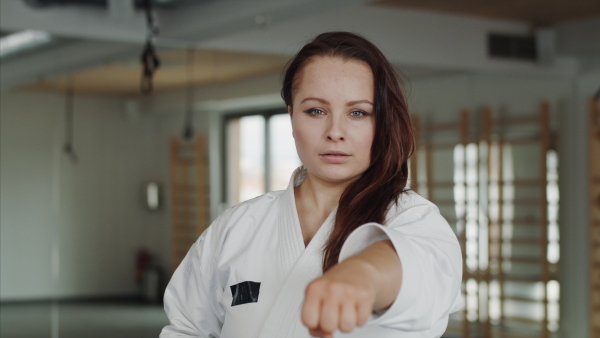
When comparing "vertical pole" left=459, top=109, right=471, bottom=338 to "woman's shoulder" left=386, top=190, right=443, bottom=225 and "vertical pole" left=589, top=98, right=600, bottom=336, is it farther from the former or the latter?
"woman's shoulder" left=386, top=190, right=443, bottom=225

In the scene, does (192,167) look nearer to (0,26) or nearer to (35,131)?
(35,131)

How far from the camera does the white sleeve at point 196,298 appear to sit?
1450mm

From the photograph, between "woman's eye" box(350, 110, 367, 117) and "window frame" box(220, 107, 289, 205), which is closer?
"woman's eye" box(350, 110, 367, 117)

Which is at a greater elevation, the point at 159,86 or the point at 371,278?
the point at 159,86

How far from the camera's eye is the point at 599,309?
19.0 feet

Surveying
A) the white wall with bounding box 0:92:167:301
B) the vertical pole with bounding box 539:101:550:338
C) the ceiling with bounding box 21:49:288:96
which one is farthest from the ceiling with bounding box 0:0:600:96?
the vertical pole with bounding box 539:101:550:338

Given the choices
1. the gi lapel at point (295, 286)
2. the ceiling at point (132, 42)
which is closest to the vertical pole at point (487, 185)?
the ceiling at point (132, 42)

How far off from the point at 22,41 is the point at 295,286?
3.43 meters

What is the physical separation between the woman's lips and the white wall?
3381 millimetres

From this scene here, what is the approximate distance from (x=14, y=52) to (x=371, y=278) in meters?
3.85

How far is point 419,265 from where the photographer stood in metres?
0.94

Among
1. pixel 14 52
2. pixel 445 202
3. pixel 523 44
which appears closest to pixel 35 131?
pixel 14 52

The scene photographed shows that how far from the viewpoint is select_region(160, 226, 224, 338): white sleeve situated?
1450 millimetres

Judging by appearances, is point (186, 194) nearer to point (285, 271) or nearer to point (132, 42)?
point (132, 42)
